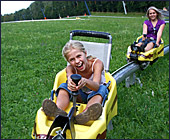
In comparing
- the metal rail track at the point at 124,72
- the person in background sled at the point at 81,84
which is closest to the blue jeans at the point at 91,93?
the person in background sled at the point at 81,84

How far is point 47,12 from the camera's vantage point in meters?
25.1

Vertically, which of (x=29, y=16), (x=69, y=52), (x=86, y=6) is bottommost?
(x=69, y=52)

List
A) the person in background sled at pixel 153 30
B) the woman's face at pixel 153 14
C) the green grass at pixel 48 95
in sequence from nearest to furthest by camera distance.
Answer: the green grass at pixel 48 95
the person in background sled at pixel 153 30
the woman's face at pixel 153 14

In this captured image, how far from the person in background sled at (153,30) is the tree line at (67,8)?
18987 millimetres

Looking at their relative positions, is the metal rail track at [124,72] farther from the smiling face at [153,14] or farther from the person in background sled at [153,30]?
the smiling face at [153,14]

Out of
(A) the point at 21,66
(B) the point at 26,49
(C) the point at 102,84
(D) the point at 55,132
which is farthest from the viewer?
(B) the point at 26,49

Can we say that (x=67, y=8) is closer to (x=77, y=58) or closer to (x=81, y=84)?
(x=77, y=58)

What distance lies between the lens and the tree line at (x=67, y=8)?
2441 cm

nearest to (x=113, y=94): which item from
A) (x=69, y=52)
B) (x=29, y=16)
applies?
(x=69, y=52)

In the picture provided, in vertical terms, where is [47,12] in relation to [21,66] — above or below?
above

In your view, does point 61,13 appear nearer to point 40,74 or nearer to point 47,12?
point 47,12

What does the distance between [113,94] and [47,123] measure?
0.82 meters

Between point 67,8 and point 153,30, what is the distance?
24362mm

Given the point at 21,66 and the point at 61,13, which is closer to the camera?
the point at 21,66
